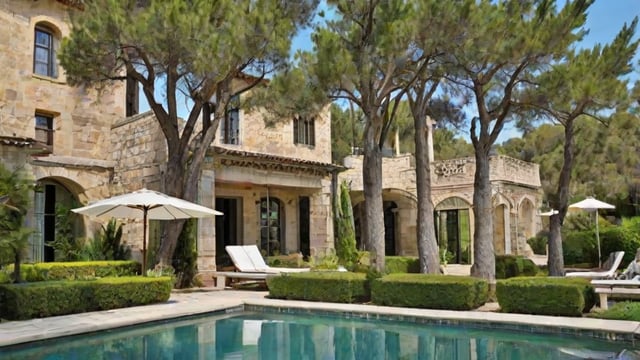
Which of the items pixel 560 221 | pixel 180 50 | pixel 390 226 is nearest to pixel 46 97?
pixel 180 50

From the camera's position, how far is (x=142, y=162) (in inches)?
677

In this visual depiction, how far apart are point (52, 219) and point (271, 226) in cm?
813

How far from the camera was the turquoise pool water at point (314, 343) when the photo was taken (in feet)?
27.1

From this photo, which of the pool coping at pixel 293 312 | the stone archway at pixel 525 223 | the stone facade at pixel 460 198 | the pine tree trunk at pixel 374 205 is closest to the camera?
the pool coping at pixel 293 312

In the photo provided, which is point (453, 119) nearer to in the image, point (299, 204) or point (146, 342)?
point (299, 204)

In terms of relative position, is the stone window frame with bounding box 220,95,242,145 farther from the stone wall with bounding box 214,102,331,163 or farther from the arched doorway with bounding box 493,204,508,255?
the arched doorway with bounding box 493,204,508,255

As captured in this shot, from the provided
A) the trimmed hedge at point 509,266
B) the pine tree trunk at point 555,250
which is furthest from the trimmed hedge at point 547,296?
the trimmed hedge at point 509,266

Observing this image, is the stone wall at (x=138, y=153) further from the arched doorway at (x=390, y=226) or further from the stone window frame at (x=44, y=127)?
the arched doorway at (x=390, y=226)

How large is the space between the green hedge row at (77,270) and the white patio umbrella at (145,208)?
1.77 m

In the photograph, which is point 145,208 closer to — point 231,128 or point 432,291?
point 432,291

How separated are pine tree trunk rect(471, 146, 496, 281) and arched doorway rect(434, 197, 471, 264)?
38.7 feet

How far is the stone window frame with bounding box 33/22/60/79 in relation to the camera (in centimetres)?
1784

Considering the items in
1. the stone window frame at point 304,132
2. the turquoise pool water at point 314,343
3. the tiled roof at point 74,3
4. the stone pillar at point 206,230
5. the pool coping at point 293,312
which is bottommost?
the turquoise pool water at point 314,343

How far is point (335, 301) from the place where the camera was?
1254cm
